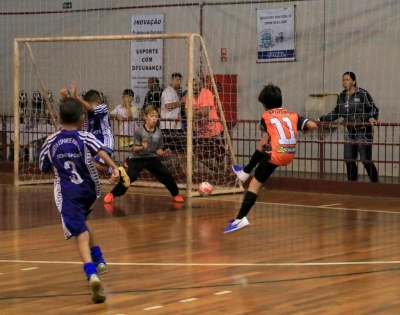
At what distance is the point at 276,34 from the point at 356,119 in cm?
326

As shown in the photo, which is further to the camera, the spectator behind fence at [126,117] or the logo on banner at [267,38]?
the logo on banner at [267,38]

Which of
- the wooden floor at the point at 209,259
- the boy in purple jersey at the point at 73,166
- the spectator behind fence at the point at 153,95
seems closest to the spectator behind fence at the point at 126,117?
the spectator behind fence at the point at 153,95

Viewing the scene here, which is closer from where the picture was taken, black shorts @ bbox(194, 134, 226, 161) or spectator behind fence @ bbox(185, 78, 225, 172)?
spectator behind fence @ bbox(185, 78, 225, 172)

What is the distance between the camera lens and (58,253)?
950cm

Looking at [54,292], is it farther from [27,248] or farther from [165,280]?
[27,248]

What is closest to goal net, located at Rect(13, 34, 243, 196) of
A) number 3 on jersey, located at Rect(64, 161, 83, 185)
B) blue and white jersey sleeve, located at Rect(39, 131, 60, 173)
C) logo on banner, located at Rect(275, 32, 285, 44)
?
logo on banner, located at Rect(275, 32, 285, 44)

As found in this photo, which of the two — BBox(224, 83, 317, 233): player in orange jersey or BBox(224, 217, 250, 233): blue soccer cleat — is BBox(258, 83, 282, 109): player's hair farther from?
BBox(224, 217, 250, 233): blue soccer cleat

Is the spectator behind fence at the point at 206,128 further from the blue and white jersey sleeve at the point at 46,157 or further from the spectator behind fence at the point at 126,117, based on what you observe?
the blue and white jersey sleeve at the point at 46,157

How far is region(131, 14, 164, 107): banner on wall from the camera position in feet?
64.8

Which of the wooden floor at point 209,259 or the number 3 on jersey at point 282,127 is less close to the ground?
the number 3 on jersey at point 282,127

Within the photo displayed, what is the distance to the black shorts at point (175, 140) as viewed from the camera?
1638cm

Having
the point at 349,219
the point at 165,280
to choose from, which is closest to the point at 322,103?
the point at 349,219

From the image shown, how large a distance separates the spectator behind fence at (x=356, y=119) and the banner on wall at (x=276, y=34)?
105 inches

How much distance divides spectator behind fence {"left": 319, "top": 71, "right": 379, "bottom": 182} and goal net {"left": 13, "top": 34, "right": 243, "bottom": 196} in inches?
78.7
